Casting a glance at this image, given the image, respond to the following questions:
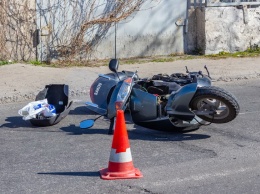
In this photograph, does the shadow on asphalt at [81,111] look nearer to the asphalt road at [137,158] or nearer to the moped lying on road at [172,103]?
the asphalt road at [137,158]

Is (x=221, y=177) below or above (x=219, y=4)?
below

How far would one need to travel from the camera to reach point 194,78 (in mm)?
8539

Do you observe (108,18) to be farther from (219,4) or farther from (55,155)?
(55,155)

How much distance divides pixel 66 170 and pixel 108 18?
785cm

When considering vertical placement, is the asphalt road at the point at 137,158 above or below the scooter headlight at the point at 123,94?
below

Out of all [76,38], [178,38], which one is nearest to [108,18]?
[76,38]

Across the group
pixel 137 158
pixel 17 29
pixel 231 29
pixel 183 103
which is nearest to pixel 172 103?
pixel 183 103

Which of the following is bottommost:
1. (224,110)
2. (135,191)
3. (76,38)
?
(135,191)

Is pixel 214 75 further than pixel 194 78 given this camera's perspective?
Yes

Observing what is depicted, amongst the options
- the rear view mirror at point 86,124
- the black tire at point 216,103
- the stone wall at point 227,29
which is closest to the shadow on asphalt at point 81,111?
the rear view mirror at point 86,124

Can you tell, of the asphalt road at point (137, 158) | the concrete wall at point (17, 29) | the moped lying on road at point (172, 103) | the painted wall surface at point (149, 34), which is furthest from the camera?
the painted wall surface at point (149, 34)

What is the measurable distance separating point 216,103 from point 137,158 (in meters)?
1.33

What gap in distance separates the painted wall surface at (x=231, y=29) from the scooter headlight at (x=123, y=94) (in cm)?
736

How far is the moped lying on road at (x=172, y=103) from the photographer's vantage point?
8.05 meters
